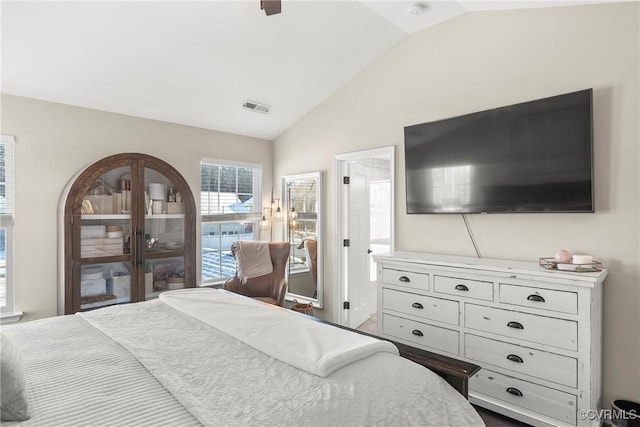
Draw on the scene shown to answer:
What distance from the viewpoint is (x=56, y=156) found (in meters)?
3.21

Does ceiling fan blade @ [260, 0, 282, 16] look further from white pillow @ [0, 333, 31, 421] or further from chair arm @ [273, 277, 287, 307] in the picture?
chair arm @ [273, 277, 287, 307]

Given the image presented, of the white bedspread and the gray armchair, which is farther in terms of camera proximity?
the gray armchair

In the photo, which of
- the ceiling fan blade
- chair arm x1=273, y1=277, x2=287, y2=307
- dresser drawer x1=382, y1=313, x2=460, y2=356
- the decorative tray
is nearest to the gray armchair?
chair arm x1=273, y1=277, x2=287, y2=307

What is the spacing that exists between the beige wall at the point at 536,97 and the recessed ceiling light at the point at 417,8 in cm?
31

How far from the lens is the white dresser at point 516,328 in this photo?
2.08 metres

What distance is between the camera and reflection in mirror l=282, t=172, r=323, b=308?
418 centimetres

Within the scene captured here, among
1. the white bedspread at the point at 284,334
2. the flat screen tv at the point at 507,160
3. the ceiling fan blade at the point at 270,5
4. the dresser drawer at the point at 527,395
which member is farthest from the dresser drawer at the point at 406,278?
the ceiling fan blade at the point at 270,5

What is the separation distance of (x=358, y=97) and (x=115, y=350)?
3102 mm

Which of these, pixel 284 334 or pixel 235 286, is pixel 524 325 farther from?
pixel 235 286

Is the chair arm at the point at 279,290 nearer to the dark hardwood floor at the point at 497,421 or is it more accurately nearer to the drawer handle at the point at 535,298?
the dark hardwood floor at the point at 497,421

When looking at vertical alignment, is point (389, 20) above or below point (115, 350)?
above

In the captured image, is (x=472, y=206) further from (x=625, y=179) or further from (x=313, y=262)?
(x=313, y=262)

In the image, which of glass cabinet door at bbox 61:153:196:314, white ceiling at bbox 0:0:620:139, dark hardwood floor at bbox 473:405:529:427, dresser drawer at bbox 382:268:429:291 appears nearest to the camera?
dark hardwood floor at bbox 473:405:529:427

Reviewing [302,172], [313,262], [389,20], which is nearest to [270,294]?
[313,262]
